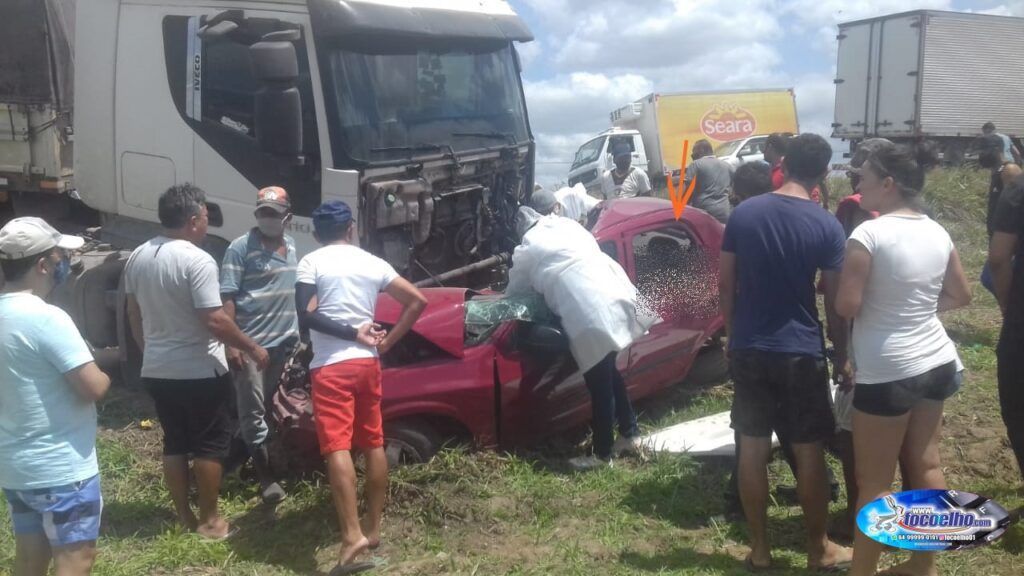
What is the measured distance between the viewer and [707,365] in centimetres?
661

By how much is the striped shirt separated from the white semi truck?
0.79 metres

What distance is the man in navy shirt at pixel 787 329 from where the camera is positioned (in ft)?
12.4

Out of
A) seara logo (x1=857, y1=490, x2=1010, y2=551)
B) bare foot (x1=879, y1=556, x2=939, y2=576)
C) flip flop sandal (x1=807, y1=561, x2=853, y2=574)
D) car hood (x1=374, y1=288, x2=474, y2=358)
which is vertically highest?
car hood (x1=374, y1=288, x2=474, y2=358)

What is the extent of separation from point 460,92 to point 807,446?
3.60m

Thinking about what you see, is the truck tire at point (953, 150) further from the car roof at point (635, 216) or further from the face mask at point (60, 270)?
the face mask at point (60, 270)

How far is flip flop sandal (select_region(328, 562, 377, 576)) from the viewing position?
13.3 ft

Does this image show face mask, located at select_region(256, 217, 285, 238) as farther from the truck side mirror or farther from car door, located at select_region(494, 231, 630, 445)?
car door, located at select_region(494, 231, 630, 445)

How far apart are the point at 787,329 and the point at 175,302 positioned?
2.81 metres

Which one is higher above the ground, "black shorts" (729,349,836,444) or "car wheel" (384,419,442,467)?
"black shorts" (729,349,836,444)

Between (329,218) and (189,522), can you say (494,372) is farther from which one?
(189,522)

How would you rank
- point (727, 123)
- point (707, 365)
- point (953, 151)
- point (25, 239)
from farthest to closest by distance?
point (727, 123) → point (953, 151) → point (707, 365) → point (25, 239)

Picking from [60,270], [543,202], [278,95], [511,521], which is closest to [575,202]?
[543,202]

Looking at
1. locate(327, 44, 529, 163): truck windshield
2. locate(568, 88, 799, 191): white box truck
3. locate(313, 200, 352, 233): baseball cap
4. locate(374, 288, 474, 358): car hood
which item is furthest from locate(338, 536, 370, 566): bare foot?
locate(568, 88, 799, 191): white box truck

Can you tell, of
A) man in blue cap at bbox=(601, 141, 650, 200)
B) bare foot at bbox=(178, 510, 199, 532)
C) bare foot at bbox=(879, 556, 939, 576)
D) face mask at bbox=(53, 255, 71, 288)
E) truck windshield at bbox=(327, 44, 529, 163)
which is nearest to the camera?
face mask at bbox=(53, 255, 71, 288)
